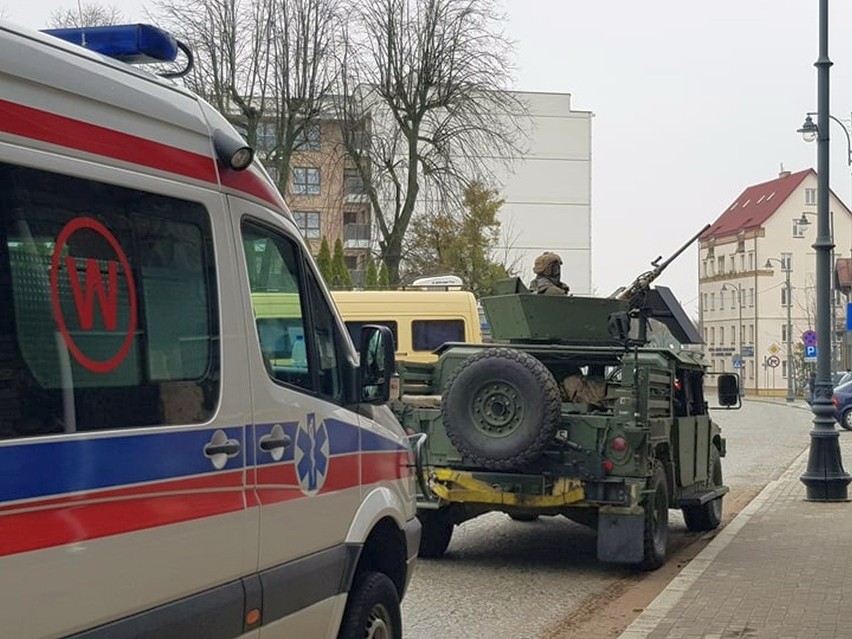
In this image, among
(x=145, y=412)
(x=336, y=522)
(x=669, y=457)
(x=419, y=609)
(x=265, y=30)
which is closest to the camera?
(x=145, y=412)

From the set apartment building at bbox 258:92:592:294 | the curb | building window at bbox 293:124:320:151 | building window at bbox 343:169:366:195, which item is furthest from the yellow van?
apartment building at bbox 258:92:592:294

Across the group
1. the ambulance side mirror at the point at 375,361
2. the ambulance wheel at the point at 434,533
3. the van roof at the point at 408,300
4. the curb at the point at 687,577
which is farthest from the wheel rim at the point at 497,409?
the van roof at the point at 408,300

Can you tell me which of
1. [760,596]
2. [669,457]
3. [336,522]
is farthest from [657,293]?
[336,522]

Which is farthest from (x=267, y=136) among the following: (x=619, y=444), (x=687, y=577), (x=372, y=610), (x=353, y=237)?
(x=372, y=610)

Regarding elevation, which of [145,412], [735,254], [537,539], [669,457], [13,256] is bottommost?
[537,539]

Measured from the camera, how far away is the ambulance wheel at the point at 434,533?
36.1 feet

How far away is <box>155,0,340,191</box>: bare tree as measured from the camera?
36.9 meters

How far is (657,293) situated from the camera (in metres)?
12.2

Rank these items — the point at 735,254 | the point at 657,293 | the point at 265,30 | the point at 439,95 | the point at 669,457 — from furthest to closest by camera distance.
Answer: the point at 735,254 < the point at 439,95 < the point at 265,30 < the point at 657,293 < the point at 669,457

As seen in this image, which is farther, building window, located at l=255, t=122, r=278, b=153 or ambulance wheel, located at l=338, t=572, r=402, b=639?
building window, located at l=255, t=122, r=278, b=153

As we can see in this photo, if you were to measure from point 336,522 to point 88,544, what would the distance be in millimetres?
1885

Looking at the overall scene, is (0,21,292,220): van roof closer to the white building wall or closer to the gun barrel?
the gun barrel

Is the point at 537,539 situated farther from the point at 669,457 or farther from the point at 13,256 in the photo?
the point at 13,256

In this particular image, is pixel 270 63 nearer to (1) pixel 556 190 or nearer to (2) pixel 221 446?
(2) pixel 221 446
